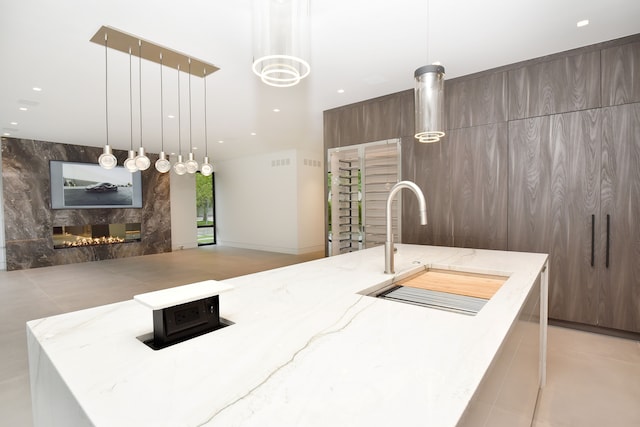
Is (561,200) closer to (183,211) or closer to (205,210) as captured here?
(183,211)

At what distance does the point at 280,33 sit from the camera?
4.54ft

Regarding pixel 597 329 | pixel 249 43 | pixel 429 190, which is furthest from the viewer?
pixel 429 190

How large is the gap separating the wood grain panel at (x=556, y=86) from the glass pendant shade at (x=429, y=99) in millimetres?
1971

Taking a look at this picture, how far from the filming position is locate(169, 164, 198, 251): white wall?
9.65 m

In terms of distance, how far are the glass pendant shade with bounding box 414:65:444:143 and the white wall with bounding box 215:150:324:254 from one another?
A: 6.41 m

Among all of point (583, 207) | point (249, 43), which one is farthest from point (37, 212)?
point (583, 207)

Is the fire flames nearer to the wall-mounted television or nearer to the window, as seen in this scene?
the wall-mounted television

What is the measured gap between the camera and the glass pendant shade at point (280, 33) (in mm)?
1363

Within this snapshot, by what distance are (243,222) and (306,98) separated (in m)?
6.09

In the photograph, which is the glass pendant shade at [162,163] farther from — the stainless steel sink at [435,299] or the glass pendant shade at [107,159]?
the stainless steel sink at [435,299]

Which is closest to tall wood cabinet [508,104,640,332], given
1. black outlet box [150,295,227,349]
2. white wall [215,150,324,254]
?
black outlet box [150,295,227,349]

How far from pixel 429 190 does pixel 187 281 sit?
4187 millimetres

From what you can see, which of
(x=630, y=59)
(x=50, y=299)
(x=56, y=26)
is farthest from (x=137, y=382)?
(x=50, y=299)

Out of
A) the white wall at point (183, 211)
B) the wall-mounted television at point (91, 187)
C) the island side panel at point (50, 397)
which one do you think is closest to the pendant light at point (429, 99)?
the island side panel at point (50, 397)
